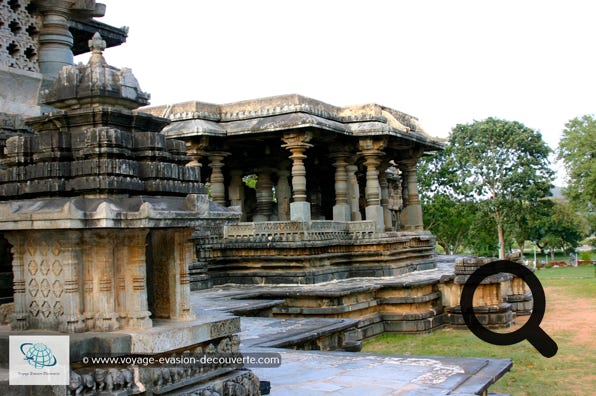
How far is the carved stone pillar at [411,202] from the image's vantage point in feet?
57.4

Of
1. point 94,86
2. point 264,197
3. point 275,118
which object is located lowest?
point 94,86

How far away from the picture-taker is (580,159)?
27.8 meters

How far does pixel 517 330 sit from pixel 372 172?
5.29 m

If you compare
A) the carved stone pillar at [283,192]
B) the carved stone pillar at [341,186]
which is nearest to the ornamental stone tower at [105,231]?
the carved stone pillar at [341,186]

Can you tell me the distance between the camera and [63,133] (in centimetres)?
427

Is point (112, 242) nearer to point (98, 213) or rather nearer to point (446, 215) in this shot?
point (98, 213)

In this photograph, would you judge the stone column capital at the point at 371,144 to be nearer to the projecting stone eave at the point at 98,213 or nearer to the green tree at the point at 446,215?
the projecting stone eave at the point at 98,213

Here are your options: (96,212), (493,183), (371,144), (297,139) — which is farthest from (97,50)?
(493,183)

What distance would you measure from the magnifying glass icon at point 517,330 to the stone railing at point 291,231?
2.67m

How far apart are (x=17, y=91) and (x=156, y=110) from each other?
936cm

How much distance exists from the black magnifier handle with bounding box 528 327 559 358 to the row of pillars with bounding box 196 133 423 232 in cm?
462

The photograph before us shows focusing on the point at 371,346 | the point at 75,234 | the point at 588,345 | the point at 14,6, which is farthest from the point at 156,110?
the point at 75,234

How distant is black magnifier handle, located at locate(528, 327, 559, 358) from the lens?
353 inches

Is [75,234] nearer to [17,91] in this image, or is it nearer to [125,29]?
[17,91]
